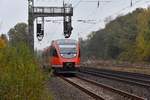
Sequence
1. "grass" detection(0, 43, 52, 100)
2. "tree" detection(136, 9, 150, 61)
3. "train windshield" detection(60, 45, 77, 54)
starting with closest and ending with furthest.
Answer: "grass" detection(0, 43, 52, 100)
"train windshield" detection(60, 45, 77, 54)
"tree" detection(136, 9, 150, 61)

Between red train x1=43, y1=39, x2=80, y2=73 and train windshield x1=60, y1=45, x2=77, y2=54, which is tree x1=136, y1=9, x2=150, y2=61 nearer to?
red train x1=43, y1=39, x2=80, y2=73

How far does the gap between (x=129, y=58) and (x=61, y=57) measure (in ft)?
225

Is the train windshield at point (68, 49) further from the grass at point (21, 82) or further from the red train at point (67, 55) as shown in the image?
the grass at point (21, 82)

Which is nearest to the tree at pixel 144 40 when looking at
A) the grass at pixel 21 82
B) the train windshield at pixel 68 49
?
the train windshield at pixel 68 49

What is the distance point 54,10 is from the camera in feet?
187

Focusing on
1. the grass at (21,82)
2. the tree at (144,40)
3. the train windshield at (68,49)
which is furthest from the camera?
the tree at (144,40)

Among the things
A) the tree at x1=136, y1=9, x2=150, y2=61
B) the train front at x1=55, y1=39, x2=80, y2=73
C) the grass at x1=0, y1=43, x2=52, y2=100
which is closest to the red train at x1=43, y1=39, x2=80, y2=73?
the train front at x1=55, y1=39, x2=80, y2=73

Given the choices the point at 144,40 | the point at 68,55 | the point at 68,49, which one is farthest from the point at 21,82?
the point at 144,40

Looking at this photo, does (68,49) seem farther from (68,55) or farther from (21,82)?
(21,82)

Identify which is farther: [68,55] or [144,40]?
[144,40]

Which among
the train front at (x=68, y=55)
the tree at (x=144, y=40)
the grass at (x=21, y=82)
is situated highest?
the tree at (x=144, y=40)

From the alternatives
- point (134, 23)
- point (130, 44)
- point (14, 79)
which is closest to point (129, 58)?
point (130, 44)

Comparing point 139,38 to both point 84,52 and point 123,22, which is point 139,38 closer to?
point 123,22

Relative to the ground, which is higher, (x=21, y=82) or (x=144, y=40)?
(x=144, y=40)
